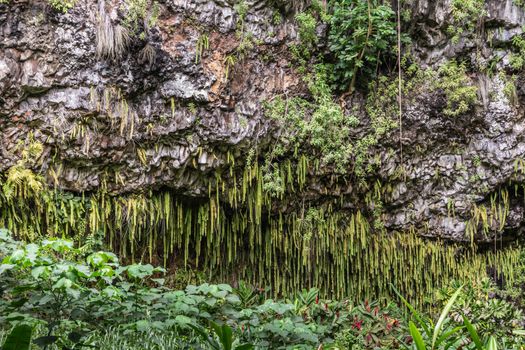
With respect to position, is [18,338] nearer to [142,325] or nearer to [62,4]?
[142,325]

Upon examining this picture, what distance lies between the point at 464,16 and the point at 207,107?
11.7 ft

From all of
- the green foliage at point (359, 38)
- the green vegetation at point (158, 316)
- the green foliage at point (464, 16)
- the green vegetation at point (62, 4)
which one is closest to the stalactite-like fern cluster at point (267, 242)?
the green vegetation at point (158, 316)

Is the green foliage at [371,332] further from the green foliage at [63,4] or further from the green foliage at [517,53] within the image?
the green foliage at [63,4]

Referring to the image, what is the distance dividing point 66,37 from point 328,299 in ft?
15.8

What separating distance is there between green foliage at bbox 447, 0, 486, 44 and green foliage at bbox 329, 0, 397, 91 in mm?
798

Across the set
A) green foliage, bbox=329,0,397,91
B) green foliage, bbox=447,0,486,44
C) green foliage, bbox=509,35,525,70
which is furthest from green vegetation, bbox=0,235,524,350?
green foliage, bbox=447,0,486,44

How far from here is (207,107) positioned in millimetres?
5453

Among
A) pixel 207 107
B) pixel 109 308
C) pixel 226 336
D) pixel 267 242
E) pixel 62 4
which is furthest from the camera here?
pixel 267 242

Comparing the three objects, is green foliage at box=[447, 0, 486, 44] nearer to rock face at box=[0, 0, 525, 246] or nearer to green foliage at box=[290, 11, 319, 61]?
rock face at box=[0, 0, 525, 246]

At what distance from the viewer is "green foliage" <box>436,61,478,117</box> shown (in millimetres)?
5938

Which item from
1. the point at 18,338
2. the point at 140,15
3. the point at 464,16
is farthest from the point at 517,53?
the point at 18,338

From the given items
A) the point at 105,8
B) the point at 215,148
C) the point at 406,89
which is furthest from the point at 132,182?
the point at 406,89

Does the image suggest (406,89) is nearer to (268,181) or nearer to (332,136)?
(332,136)

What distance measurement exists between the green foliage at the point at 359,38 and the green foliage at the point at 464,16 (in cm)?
80
